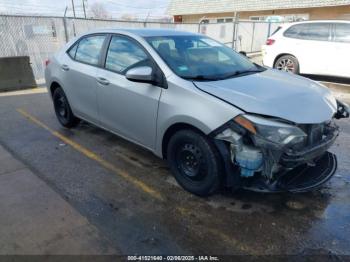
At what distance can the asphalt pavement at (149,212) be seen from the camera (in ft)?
8.35

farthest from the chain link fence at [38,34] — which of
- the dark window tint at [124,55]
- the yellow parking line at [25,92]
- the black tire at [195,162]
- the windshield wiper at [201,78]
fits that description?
the black tire at [195,162]

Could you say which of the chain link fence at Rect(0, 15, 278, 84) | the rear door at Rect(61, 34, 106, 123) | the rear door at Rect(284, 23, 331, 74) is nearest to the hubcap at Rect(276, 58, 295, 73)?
the rear door at Rect(284, 23, 331, 74)

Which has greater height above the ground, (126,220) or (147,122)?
(147,122)

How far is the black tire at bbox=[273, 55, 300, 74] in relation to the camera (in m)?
8.96

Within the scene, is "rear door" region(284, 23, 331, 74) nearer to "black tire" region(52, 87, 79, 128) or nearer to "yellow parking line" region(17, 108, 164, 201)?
"black tire" region(52, 87, 79, 128)

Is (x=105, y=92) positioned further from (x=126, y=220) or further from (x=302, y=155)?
(x=302, y=155)

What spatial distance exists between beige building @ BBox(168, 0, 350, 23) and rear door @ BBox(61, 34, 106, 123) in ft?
45.2

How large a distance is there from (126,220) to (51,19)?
359 inches

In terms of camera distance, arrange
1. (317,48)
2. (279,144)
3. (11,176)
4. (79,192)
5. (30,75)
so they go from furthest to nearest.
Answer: (30,75)
(317,48)
(11,176)
(79,192)
(279,144)

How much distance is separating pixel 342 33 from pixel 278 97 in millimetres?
6764

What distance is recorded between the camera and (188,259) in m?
2.40

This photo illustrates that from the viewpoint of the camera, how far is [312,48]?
8.58 meters

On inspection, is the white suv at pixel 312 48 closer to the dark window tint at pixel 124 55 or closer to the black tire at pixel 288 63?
the black tire at pixel 288 63

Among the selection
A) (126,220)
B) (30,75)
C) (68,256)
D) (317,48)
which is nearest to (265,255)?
(126,220)
